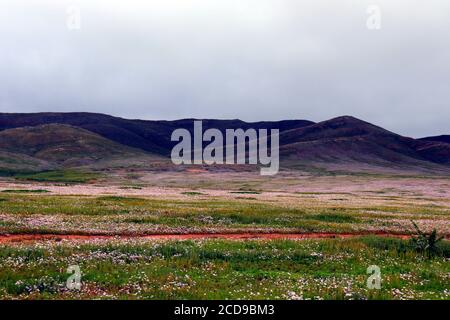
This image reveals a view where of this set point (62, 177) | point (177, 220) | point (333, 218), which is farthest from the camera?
point (62, 177)

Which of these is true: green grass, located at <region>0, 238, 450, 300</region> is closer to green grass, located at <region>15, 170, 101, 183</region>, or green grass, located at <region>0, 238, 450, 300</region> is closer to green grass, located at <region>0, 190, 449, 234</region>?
green grass, located at <region>0, 190, 449, 234</region>

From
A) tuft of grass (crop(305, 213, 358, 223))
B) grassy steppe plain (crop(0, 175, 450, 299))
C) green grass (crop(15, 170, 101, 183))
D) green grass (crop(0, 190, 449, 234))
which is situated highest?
grassy steppe plain (crop(0, 175, 450, 299))

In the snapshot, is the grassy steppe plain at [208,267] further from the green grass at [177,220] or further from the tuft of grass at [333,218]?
the tuft of grass at [333,218]

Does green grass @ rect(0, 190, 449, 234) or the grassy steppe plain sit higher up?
the grassy steppe plain

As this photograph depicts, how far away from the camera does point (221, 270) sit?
18234 mm

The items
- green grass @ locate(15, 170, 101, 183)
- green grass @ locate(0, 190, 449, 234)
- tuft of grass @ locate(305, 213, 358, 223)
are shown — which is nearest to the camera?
green grass @ locate(0, 190, 449, 234)

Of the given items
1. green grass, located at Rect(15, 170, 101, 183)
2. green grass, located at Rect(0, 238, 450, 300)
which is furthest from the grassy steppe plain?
green grass, located at Rect(15, 170, 101, 183)

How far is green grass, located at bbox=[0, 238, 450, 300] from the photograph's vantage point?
14859 mm

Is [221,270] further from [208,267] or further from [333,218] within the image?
[333,218]

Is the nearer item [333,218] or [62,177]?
[333,218]

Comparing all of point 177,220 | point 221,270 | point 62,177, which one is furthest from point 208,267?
point 62,177

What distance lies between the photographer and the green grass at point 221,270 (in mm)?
14859
